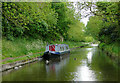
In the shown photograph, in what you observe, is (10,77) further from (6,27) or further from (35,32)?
(35,32)

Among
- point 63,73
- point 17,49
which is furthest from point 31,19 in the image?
point 63,73

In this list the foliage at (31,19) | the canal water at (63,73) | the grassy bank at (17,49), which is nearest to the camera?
the canal water at (63,73)

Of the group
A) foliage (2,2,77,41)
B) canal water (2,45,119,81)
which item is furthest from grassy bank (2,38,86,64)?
canal water (2,45,119,81)

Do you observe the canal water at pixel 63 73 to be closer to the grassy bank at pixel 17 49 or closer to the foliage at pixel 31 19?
the grassy bank at pixel 17 49

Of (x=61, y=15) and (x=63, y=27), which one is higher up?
(x=61, y=15)

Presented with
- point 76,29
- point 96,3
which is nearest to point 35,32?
point 96,3

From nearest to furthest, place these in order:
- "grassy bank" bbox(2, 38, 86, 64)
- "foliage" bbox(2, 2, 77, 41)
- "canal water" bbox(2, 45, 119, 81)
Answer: "canal water" bbox(2, 45, 119, 81) < "grassy bank" bbox(2, 38, 86, 64) < "foliage" bbox(2, 2, 77, 41)

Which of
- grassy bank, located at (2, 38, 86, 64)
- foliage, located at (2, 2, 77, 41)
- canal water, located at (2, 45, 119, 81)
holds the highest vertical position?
foliage, located at (2, 2, 77, 41)

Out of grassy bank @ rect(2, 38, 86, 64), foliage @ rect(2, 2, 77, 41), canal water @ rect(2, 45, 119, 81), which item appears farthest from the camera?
foliage @ rect(2, 2, 77, 41)

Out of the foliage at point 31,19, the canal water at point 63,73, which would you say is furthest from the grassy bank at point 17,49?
the canal water at point 63,73

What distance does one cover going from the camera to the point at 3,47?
18125 millimetres

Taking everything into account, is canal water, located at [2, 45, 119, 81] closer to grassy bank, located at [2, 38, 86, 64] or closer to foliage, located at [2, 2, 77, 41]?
grassy bank, located at [2, 38, 86, 64]

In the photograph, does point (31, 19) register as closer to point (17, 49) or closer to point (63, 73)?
point (17, 49)

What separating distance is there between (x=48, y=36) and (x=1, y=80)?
77.8 ft
